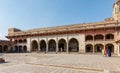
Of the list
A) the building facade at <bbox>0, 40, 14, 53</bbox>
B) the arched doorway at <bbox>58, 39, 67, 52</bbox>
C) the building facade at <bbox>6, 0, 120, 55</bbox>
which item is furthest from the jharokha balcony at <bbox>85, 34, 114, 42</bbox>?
the building facade at <bbox>0, 40, 14, 53</bbox>

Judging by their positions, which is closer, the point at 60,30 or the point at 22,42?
the point at 60,30

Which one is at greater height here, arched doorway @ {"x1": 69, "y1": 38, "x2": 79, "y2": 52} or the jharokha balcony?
the jharokha balcony

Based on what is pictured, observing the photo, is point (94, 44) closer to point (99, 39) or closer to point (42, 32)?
point (99, 39)

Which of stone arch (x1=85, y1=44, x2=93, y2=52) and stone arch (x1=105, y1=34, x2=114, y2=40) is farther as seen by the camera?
stone arch (x1=85, y1=44, x2=93, y2=52)

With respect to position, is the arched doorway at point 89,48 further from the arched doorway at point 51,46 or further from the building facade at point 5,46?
the building facade at point 5,46

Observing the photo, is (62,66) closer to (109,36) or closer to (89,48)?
(109,36)

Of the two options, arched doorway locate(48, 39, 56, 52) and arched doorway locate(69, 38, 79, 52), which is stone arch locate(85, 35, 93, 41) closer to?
arched doorway locate(69, 38, 79, 52)

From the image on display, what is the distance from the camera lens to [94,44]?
114 feet

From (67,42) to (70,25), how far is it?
5.62 meters

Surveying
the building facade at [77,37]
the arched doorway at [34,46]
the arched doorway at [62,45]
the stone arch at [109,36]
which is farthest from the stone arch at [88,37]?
the arched doorway at [34,46]

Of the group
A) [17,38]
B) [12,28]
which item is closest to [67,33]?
[17,38]

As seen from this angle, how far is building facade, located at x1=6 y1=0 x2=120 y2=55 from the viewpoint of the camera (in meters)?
33.0

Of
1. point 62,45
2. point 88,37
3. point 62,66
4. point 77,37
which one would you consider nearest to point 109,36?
point 88,37

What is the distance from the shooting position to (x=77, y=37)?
37.6 metres
